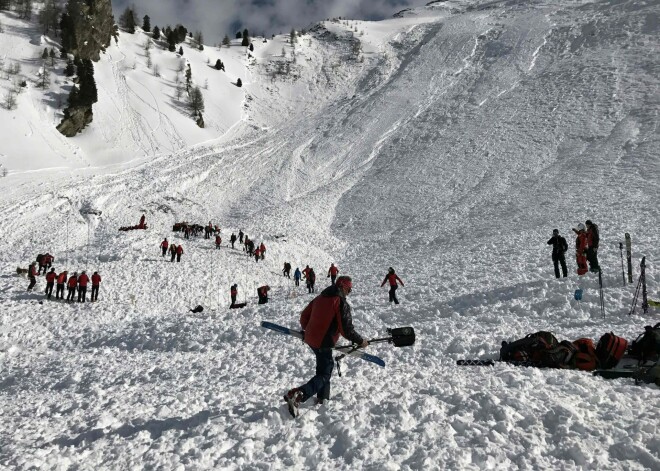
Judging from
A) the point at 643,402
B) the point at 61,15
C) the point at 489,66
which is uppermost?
the point at 61,15

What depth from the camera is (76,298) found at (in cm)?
1912

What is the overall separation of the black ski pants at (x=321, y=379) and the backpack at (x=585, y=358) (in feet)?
13.4

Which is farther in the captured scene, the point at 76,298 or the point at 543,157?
the point at 543,157

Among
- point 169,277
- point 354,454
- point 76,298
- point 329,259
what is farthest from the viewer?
point 329,259

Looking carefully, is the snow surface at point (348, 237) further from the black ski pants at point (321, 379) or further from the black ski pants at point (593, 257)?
the black ski pants at point (593, 257)

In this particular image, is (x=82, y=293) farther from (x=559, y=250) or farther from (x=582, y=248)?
(x=582, y=248)

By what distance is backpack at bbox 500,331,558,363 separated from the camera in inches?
281

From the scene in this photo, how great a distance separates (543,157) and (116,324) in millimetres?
36128

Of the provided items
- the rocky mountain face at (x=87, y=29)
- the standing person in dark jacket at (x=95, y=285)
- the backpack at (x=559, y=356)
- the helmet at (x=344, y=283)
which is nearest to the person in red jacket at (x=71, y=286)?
the standing person in dark jacket at (x=95, y=285)

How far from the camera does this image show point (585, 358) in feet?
22.4

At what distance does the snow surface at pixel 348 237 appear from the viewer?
16.3 ft

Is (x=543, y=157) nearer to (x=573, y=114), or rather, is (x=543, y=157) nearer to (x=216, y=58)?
(x=573, y=114)

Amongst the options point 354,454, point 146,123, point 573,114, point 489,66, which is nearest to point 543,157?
point 573,114

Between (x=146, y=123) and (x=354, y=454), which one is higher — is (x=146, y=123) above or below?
above
